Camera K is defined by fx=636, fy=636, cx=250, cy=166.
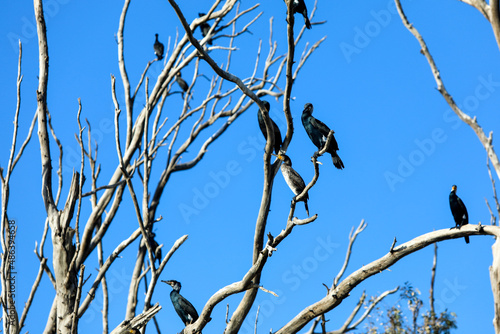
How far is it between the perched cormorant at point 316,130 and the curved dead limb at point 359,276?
42.8 inches

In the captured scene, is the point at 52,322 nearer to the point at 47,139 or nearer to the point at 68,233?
the point at 68,233

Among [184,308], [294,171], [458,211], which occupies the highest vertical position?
[184,308]

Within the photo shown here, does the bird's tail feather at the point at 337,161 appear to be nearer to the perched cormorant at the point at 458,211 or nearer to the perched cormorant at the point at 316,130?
the perched cormorant at the point at 316,130

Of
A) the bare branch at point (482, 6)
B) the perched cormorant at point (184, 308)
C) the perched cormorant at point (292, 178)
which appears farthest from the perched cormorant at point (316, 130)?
the perched cormorant at point (184, 308)

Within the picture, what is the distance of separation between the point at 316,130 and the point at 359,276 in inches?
73.0

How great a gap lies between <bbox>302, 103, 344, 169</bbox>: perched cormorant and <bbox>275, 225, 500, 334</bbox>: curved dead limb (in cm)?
109

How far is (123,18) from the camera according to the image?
7.52 m

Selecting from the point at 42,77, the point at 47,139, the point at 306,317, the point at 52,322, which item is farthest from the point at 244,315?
the point at 42,77

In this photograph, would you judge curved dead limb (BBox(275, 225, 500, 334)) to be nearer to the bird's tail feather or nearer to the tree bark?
the tree bark

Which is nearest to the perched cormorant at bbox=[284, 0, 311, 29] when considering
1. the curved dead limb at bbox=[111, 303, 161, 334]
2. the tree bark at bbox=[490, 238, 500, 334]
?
the tree bark at bbox=[490, 238, 500, 334]

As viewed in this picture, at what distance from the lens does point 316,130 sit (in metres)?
6.42

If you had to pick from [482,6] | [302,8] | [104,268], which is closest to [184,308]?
[104,268]

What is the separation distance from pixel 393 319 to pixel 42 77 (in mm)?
5780

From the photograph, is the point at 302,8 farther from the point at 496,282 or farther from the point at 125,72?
the point at 496,282
